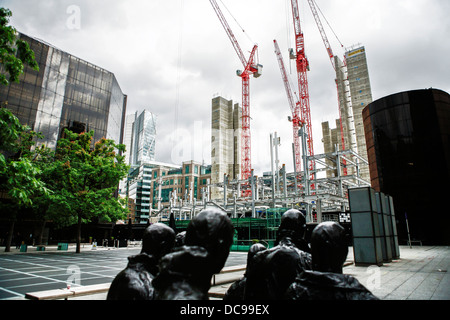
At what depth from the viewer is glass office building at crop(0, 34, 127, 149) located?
3578cm

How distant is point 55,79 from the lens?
129ft

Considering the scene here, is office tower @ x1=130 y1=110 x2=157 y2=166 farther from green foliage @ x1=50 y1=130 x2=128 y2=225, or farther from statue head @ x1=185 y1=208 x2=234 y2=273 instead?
statue head @ x1=185 y1=208 x2=234 y2=273

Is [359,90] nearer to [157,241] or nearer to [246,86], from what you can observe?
[246,86]

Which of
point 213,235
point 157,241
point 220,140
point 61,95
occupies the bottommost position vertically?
point 157,241

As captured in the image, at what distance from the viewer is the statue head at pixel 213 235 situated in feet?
5.76

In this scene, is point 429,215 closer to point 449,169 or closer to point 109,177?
point 449,169

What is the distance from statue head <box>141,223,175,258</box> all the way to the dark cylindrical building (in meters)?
30.5

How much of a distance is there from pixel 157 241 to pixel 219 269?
1221 mm

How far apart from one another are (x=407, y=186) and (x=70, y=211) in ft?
106

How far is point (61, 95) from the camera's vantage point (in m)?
39.8

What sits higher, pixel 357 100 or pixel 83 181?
pixel 357 100

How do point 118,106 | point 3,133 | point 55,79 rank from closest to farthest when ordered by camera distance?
point 3,133, point 55,79, point 118,106

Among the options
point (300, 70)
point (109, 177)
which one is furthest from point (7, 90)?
point (300, 70)

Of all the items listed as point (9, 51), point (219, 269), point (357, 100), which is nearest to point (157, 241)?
point (219, 269)
